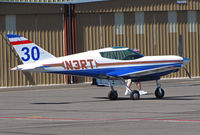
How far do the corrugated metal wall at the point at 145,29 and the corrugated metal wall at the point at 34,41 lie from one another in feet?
5.63

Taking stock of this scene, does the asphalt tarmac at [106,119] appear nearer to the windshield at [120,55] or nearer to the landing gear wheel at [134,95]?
the landing gear wheel at [134,95]

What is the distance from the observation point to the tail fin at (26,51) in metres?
20.1

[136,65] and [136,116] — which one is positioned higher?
[136,65]

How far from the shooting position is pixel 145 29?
1475 inches

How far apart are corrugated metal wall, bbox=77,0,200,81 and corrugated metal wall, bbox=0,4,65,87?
1717mm

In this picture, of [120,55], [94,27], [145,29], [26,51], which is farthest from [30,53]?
[145,29]

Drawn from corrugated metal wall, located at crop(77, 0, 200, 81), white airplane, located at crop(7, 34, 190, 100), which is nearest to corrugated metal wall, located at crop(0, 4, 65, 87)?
corrugated metal wall, located at crop(77, 0, 200, 81)

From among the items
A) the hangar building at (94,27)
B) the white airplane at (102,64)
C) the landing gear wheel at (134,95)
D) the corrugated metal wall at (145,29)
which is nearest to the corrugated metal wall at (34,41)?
the hangar building at (94,27)

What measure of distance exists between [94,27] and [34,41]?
181 inches

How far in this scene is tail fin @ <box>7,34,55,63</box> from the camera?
20078 millimetres

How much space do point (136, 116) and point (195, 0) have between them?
25200 mm

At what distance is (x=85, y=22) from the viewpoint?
36344 millimetres

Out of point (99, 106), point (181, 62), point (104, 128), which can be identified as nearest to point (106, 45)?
point (181, 62)

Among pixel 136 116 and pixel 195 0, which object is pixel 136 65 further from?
pixel 195 0
